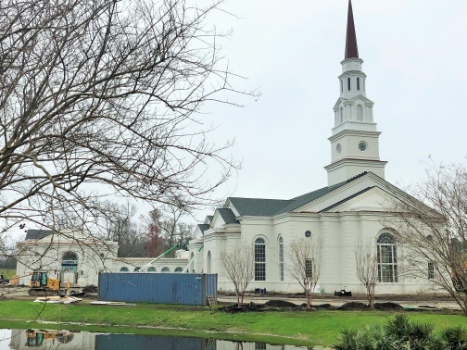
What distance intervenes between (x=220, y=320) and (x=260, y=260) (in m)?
17.3

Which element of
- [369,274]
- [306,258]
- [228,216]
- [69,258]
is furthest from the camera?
[228,216]

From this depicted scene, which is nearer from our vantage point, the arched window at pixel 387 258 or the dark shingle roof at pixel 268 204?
the arched window at pixel 387 258

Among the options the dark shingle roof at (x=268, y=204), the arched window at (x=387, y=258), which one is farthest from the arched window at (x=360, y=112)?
the arched window at (x=387, y=258)

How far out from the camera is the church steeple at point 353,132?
4522cm

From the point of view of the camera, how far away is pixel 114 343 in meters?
20.6

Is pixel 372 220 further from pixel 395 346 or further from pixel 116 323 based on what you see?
pixel 395 346

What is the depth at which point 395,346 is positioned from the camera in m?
13.0

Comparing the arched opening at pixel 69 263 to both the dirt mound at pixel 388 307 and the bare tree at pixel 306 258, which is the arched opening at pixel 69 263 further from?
the bare tree at pixel 306 258

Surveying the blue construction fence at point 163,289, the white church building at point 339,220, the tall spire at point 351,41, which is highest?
the tall spire at point 351,41

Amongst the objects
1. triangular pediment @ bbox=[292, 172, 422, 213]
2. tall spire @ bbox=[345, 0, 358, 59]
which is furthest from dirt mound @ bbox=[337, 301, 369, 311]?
tall spire @ bbox=[345, 0, 358, 59]

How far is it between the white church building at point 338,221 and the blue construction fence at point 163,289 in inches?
88.1

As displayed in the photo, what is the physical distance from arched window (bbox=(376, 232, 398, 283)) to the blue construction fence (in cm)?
1409

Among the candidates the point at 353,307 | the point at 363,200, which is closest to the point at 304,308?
the point at 353,307

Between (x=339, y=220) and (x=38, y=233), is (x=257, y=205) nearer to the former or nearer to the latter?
(x=339, y=220)
